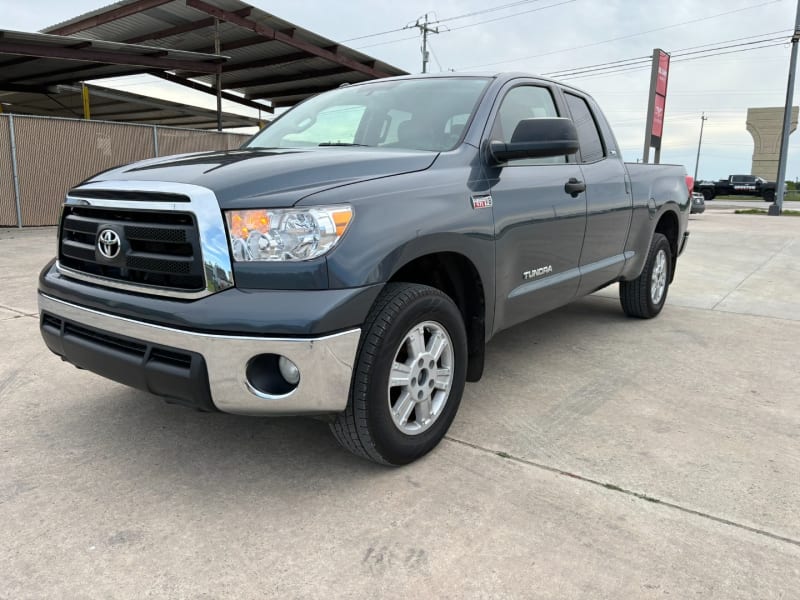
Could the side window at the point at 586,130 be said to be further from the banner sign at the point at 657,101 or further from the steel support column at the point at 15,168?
the banner sign at the point at 657,101

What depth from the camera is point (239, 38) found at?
47.7ft

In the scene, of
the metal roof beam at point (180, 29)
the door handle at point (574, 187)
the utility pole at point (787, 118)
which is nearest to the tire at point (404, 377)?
the door handle at point (574, 187)

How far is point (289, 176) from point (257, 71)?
16.7m

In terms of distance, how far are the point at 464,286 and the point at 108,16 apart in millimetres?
13823

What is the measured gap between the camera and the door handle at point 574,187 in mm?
3666

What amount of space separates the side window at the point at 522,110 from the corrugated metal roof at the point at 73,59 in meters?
10.7

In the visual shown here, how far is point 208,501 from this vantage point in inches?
93.4

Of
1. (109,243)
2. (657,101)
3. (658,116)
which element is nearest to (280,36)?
(657,101)

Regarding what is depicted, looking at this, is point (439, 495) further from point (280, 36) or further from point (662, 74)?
point (662, 74)

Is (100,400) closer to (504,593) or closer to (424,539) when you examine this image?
(424,539)

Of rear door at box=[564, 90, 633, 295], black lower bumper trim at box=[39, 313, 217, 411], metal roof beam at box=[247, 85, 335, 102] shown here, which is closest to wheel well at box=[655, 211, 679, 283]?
rear door at box=[564, 90, 633, 295]

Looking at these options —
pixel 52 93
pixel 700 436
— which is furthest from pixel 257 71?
pixel 700 436

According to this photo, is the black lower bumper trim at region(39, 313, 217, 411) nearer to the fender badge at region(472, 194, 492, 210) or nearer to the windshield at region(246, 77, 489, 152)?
the fender badge at region(472, 194, 492, 210)

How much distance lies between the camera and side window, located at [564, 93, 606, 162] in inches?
164
